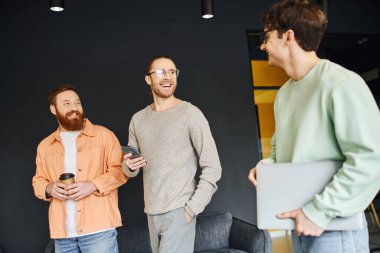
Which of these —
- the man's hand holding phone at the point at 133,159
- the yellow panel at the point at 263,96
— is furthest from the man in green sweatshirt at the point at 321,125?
the yellow panel at the point at 263,96

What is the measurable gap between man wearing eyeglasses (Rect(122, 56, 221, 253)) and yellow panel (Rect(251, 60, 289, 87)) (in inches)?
100

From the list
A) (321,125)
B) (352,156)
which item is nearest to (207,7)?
(321,125)

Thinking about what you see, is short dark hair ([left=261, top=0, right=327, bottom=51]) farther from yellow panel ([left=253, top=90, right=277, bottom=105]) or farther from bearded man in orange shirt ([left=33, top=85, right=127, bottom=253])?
yellow panel ([left=253, top=90, right=277, bottom=105])

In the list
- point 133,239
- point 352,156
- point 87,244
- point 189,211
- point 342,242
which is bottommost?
point 133,239

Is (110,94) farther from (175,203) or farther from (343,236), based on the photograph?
(343,236)

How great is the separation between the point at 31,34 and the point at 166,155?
2553 mm

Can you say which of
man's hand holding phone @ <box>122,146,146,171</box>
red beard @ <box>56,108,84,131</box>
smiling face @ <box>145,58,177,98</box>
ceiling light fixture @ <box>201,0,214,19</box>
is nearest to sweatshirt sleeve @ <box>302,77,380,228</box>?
man's hand holding phone @ <box>122,146,146,171</box>

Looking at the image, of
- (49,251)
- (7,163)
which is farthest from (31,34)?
(49,251)

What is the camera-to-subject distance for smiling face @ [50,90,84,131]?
8.45 feet

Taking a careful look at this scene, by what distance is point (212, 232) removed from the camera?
3.98m

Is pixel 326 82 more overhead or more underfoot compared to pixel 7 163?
more overhead

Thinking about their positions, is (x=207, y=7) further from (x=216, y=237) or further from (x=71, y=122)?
(x=216, y=237)

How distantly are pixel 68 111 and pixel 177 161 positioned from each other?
87 cm

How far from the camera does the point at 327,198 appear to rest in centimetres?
110
